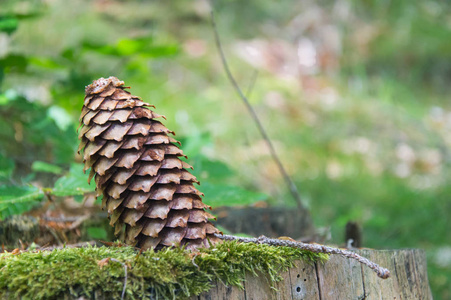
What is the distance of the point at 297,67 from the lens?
23.4 ft

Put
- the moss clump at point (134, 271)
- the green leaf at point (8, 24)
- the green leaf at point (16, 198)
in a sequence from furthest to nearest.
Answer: the green leaf at point (8, 24) → the green leaf at point (16, 198) → the moss clump at point (134, 271)

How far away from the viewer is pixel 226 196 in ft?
4.77

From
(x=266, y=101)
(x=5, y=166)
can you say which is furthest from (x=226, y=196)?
(x=266, y=101)

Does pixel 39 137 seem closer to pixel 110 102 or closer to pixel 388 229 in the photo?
pixel 110 102

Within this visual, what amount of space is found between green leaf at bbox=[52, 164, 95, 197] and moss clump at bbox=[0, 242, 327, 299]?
12.6 inches

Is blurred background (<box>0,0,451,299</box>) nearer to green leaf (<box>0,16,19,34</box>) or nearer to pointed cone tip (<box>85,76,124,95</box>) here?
green leaf (<box>0,16,19,34</box>)

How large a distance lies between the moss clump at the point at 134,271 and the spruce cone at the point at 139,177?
7 cm

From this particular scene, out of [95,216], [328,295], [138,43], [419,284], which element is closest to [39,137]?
[138,43]

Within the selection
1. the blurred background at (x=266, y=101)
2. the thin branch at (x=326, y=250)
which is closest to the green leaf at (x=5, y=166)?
the blurred background at (x=266, y=101)

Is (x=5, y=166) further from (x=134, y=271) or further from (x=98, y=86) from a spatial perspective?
(x=134, y=271)

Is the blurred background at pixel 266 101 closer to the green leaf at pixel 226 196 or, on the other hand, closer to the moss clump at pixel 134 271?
the green leaf at pixel 226 196

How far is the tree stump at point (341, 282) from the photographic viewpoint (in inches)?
38.4

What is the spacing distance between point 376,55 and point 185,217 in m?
7.68

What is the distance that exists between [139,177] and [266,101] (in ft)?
15.3
